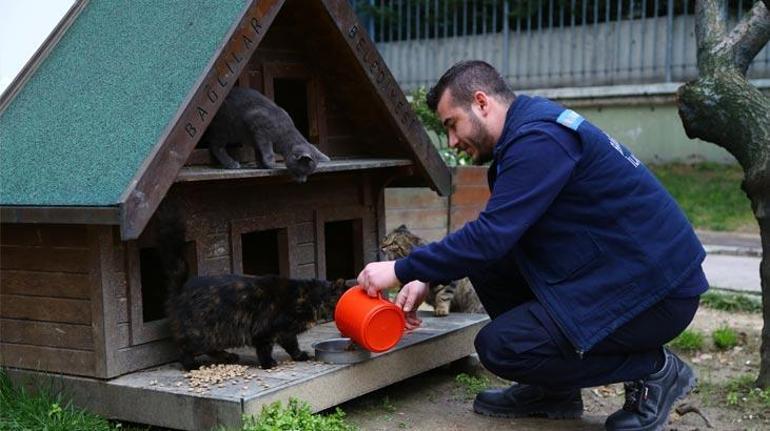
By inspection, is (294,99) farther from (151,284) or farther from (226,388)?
(226,388)

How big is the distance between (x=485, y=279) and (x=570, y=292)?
2.30ft

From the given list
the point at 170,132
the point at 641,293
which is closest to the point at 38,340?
the point at 170,132

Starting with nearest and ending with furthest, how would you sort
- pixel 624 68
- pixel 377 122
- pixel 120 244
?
1. pixel 120 244
2. pixel 377 122
3. pixel 624 68

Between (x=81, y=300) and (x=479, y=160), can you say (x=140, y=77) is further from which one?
(x=479, y=160)

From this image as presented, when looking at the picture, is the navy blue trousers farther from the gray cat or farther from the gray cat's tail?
the gray cat's tail

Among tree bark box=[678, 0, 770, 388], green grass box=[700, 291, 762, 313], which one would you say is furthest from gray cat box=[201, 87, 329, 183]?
green grass box=[700, 291, 762, 313]

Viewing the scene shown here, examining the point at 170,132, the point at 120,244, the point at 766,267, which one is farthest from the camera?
the point at 766,267

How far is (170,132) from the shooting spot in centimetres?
399

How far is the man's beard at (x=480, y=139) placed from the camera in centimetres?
429

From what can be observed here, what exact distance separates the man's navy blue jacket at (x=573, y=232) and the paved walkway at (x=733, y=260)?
439cm

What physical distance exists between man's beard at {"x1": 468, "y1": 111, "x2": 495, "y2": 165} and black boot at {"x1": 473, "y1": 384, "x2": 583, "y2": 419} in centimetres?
125

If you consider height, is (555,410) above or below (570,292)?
below

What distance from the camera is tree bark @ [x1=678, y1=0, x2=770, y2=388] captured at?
5094 millimetres

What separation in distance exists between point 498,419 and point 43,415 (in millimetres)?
2181
